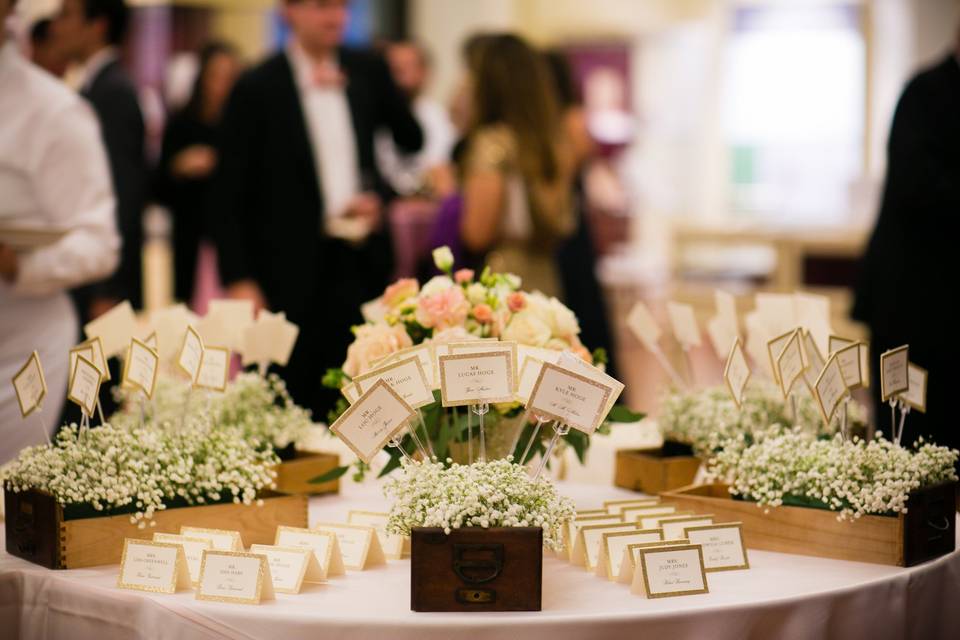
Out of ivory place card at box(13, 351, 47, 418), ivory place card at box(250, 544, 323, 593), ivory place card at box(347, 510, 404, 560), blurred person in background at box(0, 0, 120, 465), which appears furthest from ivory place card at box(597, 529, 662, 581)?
blurred person in background at box(0, 0, 120, 465)

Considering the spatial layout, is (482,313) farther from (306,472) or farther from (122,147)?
(122,147)

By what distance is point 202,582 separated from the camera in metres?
1.79

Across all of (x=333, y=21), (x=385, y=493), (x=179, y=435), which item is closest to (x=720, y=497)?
(x=385, y=493)

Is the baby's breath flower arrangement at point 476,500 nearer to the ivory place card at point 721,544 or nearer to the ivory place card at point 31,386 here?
the ivory place card at point 721,544

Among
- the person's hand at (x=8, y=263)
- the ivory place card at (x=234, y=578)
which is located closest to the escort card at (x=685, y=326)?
the ivory place card at (x=234, y=578)

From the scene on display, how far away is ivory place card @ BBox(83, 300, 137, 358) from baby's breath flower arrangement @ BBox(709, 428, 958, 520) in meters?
1.16

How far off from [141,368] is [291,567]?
0.48 m

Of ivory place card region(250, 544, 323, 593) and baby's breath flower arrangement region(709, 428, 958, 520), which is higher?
baby's breath flower arrangement region(709, 428, 958, 520)

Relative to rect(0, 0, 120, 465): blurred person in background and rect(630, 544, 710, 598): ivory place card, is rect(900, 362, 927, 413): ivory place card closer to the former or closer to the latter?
rect(630, 544, 710, 598): ivory place card

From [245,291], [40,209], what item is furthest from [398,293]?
[245,291]

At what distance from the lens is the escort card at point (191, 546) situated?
1881mm

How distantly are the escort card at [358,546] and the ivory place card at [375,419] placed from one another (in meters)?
0.18

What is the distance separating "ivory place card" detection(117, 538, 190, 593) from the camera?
1.83 metres

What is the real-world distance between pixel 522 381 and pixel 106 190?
1434 mm
